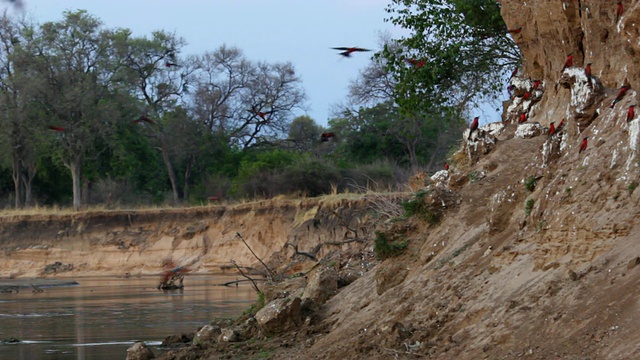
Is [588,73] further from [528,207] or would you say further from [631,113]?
[528,207]

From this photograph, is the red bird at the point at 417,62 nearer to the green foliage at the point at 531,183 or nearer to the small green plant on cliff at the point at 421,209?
the small green plant on cliff at the point at 421,209

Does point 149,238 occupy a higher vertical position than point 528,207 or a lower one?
lower

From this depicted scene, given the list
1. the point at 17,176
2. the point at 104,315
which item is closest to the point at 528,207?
the point at 104,315

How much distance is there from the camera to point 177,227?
1631 inches

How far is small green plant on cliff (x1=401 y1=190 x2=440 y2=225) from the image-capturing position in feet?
39.6

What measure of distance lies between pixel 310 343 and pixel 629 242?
4172 mm

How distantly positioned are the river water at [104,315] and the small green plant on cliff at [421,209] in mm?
3798

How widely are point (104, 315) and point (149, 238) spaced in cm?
2080

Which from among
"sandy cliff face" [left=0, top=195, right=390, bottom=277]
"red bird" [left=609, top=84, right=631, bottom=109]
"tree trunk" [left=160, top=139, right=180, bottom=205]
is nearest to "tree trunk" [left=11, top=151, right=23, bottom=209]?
"sandy cliff face" [left=0, top=195, right=390, bottom=277]

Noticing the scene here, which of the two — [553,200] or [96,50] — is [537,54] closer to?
[553,200]

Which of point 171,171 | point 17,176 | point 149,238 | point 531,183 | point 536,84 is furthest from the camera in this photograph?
point 171,171

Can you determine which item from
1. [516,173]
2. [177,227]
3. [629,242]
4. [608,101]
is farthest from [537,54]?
[177,227]

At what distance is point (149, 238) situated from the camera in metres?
41.4

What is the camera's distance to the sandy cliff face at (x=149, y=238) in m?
38.7
